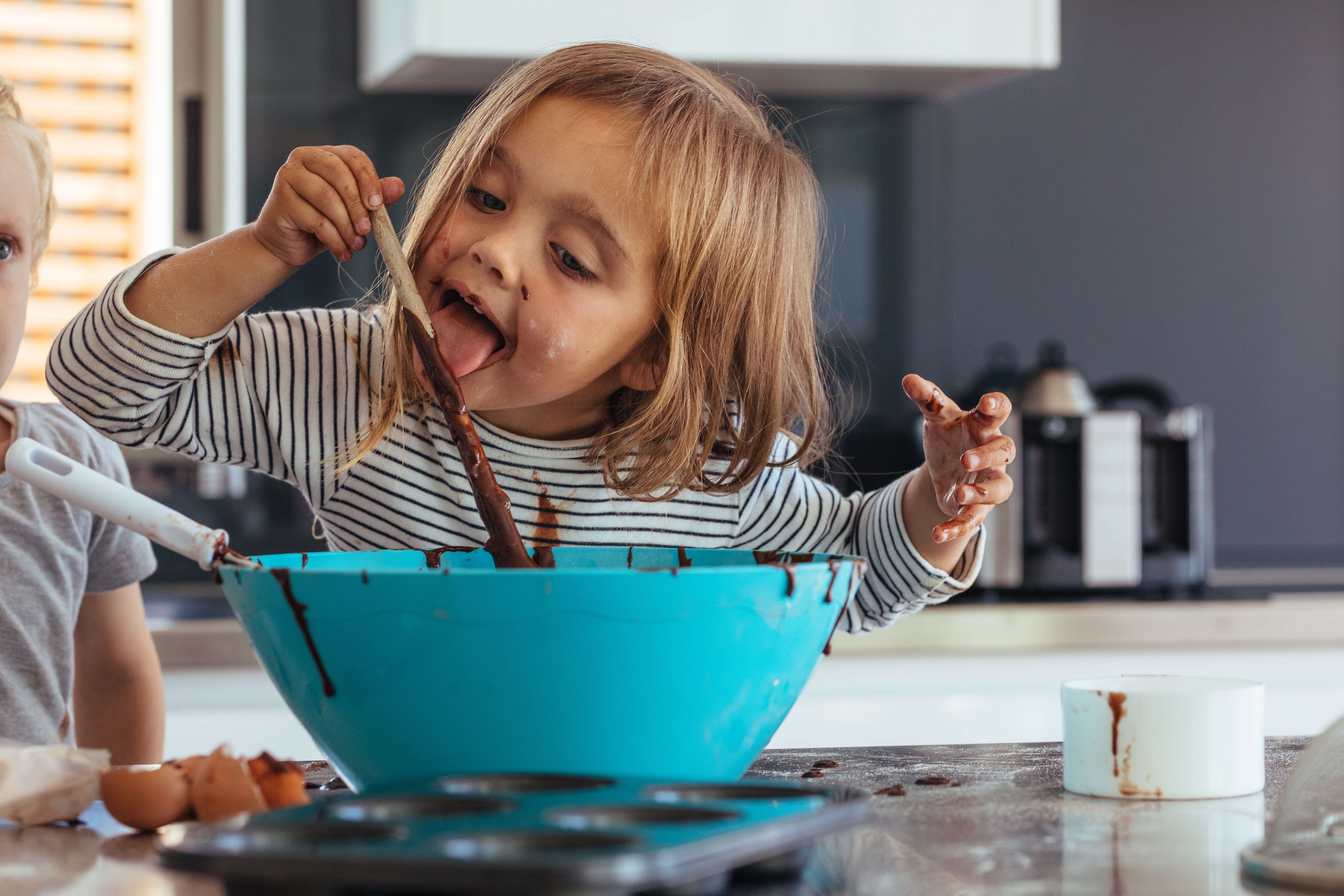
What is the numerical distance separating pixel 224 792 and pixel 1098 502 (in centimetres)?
186

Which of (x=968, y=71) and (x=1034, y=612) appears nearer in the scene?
(x=1034, y=612)

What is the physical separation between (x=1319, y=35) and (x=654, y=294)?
2.33 metres

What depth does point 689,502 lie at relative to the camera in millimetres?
1104

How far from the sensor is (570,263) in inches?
38.1

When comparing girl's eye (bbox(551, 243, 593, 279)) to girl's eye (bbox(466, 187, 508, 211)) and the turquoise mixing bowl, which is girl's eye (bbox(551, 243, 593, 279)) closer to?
girl's eye (bbox(466, 187, 508, 211))

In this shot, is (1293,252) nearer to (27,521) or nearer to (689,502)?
(689,502)

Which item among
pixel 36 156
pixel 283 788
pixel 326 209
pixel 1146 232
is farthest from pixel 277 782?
pixel 1146 232

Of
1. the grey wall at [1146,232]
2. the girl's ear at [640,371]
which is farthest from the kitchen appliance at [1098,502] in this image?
the girl's ear at [640,371]

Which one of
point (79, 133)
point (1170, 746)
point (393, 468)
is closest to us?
point (1170, 746)

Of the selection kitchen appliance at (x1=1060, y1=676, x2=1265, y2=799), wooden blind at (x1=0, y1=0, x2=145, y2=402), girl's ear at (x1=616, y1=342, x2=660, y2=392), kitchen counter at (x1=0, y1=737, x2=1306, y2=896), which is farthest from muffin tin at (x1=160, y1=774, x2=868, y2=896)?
wooden blind at (x1=0, y1=0, x2=145, y2=402)

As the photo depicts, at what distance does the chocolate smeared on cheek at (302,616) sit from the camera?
538 mm

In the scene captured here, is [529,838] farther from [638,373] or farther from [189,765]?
[638,373]

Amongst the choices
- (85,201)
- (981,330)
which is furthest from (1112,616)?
(85,201)

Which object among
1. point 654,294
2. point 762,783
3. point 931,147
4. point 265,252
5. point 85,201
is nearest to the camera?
point 762,783
